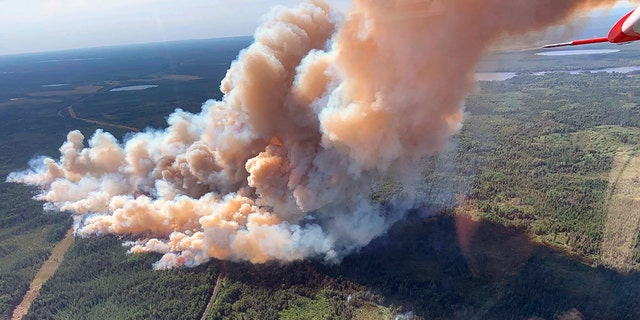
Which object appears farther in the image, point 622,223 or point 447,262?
point 447,262

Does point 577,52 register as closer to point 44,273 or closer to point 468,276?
point 468,276

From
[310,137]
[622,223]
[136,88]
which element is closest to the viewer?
[622,223]

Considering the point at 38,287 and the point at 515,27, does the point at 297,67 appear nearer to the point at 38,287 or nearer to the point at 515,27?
the point at 515,27

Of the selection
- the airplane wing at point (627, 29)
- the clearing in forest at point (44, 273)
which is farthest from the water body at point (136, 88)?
the airplane wing at point (627, 29)

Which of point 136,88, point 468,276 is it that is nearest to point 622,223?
point 468,276

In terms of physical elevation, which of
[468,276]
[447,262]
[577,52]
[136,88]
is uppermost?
[577,52]

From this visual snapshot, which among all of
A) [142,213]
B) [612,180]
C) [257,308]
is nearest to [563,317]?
[257,308]
